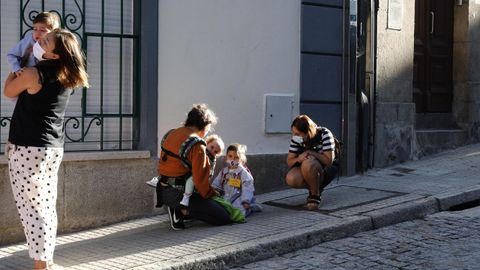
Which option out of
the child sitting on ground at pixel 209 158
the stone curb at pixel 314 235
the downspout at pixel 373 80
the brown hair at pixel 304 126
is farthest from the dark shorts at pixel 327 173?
the downspout at pixel 373 80

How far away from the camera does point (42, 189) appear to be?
4.88m

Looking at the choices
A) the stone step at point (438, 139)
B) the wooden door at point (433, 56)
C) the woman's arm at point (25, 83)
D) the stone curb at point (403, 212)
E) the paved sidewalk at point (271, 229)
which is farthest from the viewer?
the wooden door at point (433, 56)

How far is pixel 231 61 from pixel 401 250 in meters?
2.78

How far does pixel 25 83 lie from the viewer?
4734 millimetres

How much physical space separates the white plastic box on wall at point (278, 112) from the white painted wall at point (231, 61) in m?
0.06

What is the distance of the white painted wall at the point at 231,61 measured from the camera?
710 cm

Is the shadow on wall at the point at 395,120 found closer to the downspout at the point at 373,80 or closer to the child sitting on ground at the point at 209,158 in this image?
the downspout at the point at 373,80

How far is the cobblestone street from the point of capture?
5.50m

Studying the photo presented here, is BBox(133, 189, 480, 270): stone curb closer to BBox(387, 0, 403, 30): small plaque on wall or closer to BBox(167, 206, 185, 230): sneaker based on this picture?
BBox(167, 206, 185, 230): sneaker

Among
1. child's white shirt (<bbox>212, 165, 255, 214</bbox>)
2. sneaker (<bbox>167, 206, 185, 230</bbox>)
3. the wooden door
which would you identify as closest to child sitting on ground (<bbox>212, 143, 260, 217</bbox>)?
child's white shirt (<bbox>212, 165, 255, 214</bbox>)

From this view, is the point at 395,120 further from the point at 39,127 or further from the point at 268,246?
the point at 39,127

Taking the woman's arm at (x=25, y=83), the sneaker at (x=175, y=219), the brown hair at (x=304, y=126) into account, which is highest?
the woman's arm at (x=25, y=83)

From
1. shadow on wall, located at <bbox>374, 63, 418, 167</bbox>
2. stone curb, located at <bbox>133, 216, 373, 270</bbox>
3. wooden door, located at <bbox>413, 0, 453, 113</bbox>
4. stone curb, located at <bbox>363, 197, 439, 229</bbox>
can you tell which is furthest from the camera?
wooden door, located at <bbox>413, 0, 453, 113</bbox>

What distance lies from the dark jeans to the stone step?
4.37 metres
